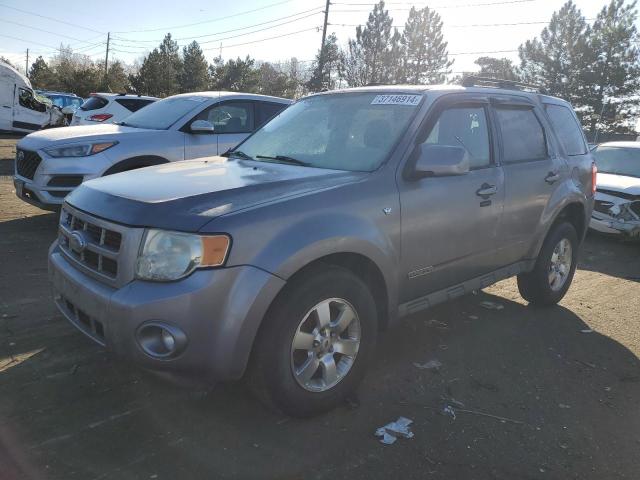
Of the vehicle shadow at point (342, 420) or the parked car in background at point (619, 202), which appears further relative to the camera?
the parked car in background at point (619, 202)

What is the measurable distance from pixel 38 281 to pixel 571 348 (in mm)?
4710

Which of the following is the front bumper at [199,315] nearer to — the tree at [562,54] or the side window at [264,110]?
the side window at [264,110]

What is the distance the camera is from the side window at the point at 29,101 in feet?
64.1

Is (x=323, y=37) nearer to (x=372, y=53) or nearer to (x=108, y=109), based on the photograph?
(x=372, y=53)

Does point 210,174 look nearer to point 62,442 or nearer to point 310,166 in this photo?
point 310,166

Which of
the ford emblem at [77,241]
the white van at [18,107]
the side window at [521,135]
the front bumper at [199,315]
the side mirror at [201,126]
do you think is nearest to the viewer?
the front bumper at [199,315]

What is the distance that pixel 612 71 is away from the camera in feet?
134

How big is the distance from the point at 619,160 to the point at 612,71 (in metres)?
37.5

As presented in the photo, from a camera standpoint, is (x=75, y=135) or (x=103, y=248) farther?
(x=75, y=135)

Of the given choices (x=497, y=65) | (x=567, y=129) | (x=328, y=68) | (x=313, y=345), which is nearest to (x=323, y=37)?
(x=328, y=68)

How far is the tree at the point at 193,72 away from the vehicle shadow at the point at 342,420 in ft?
150

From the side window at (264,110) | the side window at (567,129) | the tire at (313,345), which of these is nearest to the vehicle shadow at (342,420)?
the tire at (313,345)

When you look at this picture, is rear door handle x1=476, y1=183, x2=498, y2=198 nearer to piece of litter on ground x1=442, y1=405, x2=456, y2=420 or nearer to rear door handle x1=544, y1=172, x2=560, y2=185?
rear door handle x1=544, y1=172, x2=560, y2=185

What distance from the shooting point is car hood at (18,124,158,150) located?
6.24 metres
